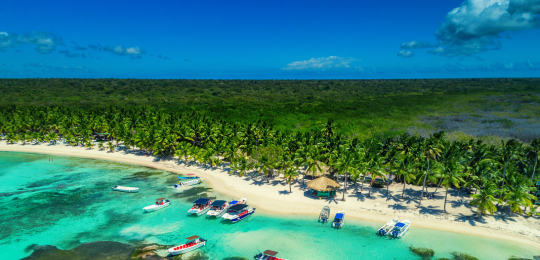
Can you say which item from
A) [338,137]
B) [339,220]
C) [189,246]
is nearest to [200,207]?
[189,246]

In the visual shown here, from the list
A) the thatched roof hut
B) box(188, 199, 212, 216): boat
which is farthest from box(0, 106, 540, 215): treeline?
box(188, 199, 212, 216): boat

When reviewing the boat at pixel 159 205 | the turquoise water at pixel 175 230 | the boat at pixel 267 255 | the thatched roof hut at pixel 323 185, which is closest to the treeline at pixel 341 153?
the thatched roof hut at pixel 323 185

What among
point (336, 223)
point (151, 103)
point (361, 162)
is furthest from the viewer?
point (151, 103)

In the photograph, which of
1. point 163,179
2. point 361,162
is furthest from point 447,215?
point 163,179

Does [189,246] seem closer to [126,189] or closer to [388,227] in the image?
[126,189]

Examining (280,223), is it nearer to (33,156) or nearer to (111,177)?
(111,177)

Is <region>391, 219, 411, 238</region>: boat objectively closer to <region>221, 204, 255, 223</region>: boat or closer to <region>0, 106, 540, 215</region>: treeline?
<region>0, 106, 540, 215</region>: treeline
